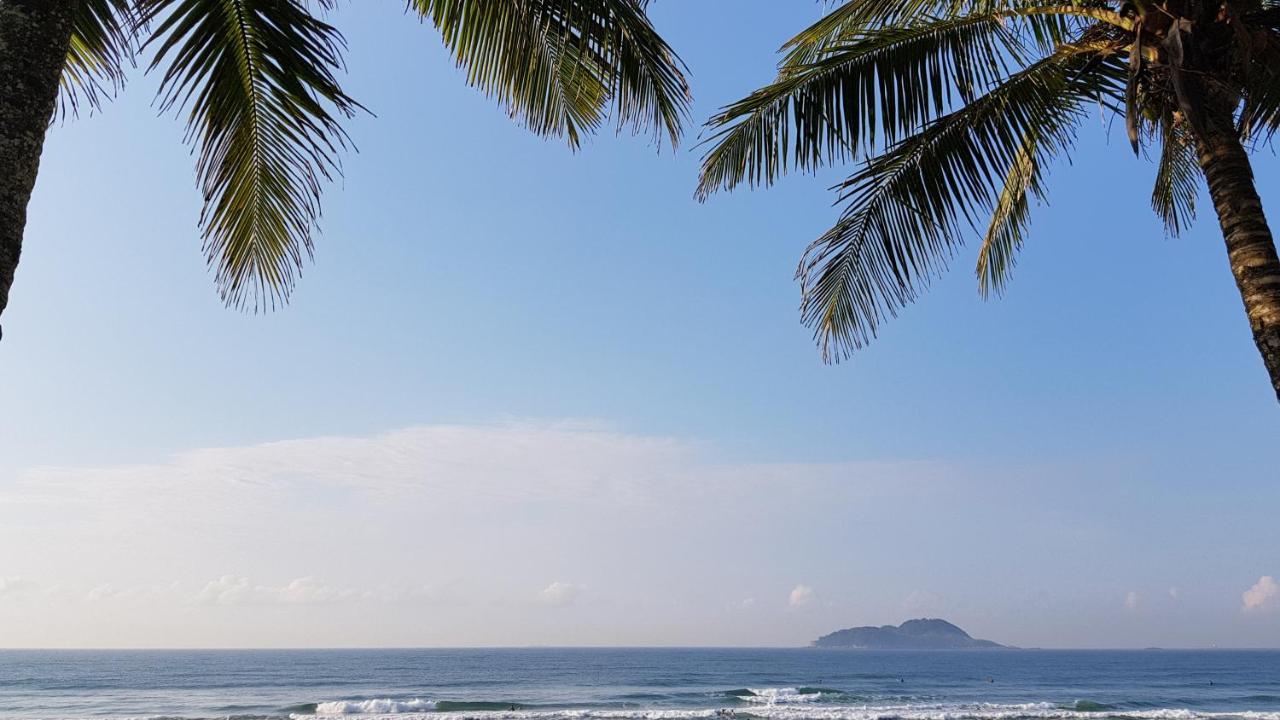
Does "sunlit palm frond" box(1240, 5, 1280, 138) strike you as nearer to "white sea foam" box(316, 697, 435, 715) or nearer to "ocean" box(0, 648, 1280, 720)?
"ocean" box(0, 648, 1280, 720)

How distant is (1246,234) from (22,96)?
4.89m

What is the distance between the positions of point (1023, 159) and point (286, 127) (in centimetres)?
502

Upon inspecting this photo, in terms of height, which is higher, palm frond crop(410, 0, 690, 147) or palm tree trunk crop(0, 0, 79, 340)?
palm frond crop(410, 0, 690, 147)

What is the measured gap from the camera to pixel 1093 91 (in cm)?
535

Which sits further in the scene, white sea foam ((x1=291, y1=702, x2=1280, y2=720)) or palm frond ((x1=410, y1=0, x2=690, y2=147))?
white sea foam ((x1=291, y1=702, x2=1280, y2=720))

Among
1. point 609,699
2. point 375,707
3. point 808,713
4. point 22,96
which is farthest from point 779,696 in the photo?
point 22,96

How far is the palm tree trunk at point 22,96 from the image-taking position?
2332 millimetres

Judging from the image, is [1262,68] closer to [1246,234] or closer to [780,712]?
[1246,234]

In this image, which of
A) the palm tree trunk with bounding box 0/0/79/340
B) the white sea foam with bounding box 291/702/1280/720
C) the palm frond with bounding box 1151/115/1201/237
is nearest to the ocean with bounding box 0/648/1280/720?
the white sea foam with bounding box 291/702/1280/720

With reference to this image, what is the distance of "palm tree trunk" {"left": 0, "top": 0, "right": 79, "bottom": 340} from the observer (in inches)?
91.8

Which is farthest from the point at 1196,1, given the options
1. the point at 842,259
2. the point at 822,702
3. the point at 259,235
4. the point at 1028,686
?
the point at 1028,686

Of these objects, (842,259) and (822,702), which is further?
(822,702)

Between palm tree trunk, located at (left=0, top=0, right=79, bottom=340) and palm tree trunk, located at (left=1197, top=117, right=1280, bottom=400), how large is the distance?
474 centimetres

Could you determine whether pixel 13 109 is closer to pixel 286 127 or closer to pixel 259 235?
pixel 286 127
